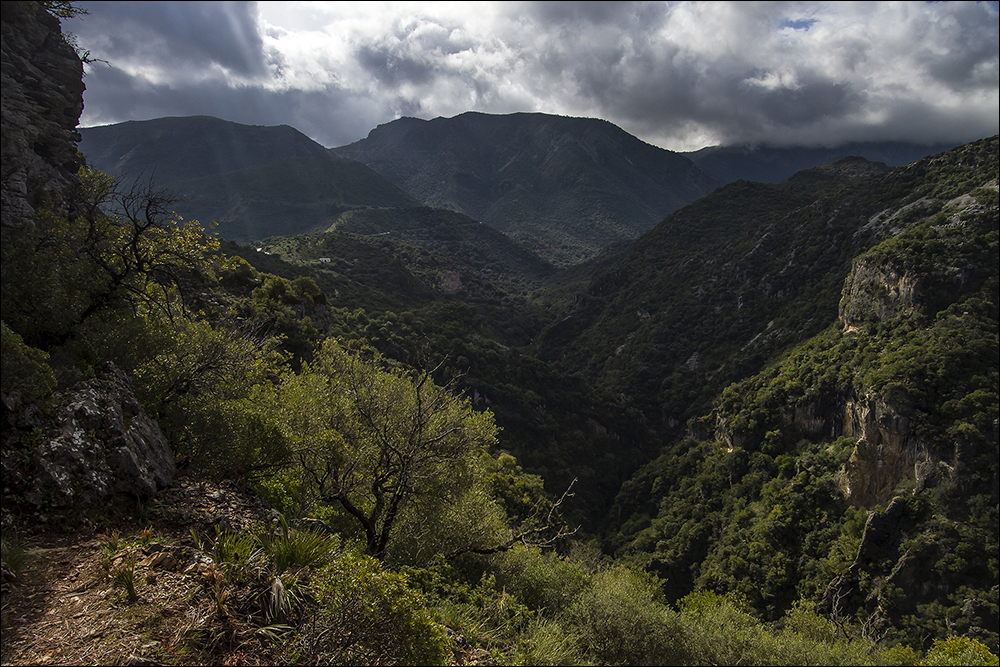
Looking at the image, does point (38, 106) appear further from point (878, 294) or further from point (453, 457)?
point (878, 294)

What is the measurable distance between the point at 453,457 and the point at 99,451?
7.66 metres

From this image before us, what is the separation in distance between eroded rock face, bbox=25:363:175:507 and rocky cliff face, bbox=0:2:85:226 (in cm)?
998

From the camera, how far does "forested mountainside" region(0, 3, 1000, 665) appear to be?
6.71 metres

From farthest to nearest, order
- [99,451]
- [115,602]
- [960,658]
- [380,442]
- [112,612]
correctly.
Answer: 1. [960,658]
2. [380,442]
3. [99,451]
4. [115,602]
5. [112,612]

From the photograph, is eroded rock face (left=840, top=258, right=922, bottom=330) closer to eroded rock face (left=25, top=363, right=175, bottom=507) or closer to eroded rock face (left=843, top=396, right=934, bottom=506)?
eroded rock face (left=843, top=396, right=934, bottom=506)

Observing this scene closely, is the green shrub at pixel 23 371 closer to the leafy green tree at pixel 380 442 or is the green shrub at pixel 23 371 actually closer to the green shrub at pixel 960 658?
the leafy green tree at pixel 380 442

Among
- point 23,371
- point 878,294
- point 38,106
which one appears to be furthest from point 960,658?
point 878,294

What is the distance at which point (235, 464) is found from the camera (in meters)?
11.5

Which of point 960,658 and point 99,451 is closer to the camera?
point 99,451

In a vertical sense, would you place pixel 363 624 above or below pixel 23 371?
below

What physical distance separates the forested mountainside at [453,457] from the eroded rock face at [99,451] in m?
0.05

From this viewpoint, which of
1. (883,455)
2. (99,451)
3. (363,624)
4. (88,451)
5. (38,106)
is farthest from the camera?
(883,455)

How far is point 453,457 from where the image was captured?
1283 centimetres

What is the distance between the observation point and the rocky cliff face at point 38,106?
1667 cm
